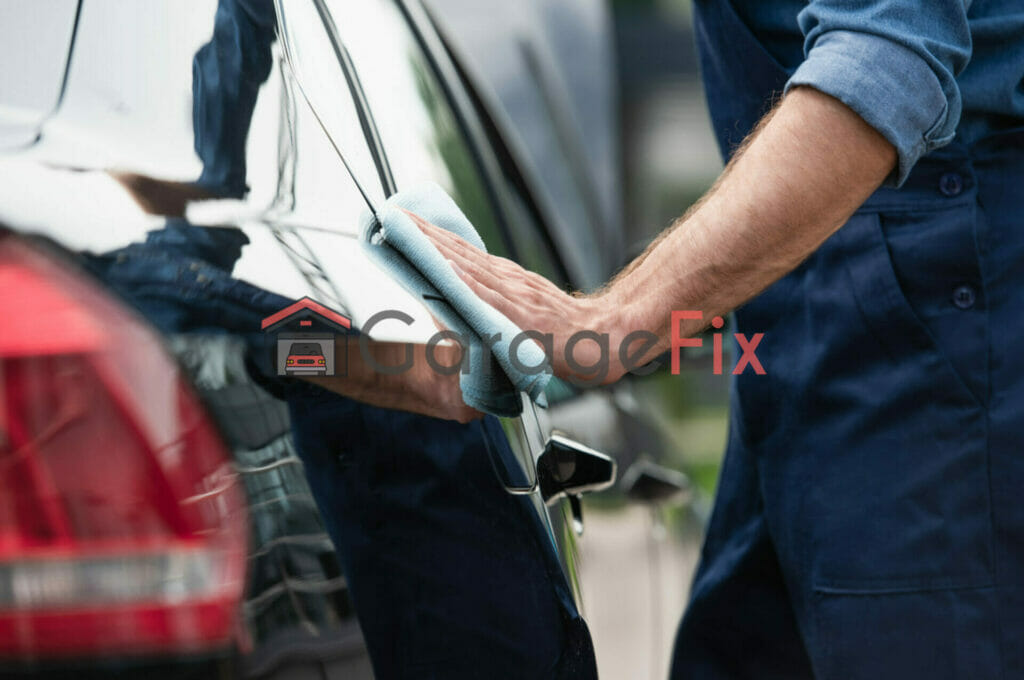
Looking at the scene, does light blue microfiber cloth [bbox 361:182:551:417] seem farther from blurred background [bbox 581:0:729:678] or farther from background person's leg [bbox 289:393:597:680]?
blurred background [bbox 581:0:729:678]

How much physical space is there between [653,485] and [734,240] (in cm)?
111

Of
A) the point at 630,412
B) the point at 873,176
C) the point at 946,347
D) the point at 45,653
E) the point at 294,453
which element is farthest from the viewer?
the point at 630,412

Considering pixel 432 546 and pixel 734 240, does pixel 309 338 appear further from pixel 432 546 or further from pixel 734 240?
pixel 734 240

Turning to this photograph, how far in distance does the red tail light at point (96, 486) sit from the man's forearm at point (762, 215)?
459 mm

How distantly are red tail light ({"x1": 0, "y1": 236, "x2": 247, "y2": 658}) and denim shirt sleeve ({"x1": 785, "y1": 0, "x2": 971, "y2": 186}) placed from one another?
658mm

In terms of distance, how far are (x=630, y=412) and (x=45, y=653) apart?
159 cm

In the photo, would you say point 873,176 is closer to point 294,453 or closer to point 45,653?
point 294,453

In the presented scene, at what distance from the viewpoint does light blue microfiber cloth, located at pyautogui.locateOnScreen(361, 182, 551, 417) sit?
2.93 ft

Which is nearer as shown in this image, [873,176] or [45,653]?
[45,653]

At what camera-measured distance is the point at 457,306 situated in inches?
35.8

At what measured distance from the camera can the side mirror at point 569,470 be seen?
1.08 meters

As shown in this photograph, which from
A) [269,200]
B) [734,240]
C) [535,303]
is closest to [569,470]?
[535,303]

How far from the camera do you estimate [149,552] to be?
0.75 metres

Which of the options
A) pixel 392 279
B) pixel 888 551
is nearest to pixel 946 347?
pixel 888 551
